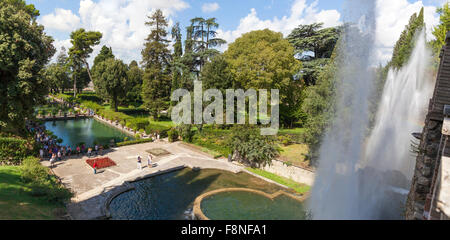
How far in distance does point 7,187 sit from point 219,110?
19.2m

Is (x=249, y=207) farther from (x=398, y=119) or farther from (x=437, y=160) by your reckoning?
(x=398, y=119)

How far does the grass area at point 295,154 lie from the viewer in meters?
19.5

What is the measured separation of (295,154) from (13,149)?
2218 centimetres

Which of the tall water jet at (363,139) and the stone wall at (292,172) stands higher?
the tall water jet at (363,139)

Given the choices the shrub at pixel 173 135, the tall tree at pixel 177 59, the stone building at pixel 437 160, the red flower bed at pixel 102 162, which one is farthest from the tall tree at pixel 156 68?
the stone building at pixel 437 160

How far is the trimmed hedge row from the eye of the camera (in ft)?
56.7

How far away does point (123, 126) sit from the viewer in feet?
116

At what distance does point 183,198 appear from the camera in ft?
49.4

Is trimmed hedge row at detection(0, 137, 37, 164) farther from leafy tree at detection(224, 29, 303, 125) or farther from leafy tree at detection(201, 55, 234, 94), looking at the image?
leafy tree at detection(224, 29, 303, 125)

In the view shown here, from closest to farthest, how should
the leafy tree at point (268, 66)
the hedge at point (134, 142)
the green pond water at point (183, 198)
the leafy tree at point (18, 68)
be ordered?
the green pond water at point (183, 198), the leafy tree at point (18, 68), the hedge at point (134, 142), the leafy tree at point (268, 66)

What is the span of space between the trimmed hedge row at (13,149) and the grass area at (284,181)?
17728mm

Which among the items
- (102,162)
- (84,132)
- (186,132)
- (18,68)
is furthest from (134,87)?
(102,162)

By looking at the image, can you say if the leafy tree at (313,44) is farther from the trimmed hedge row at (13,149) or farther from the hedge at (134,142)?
the trimmed hedge row at (13,149)
